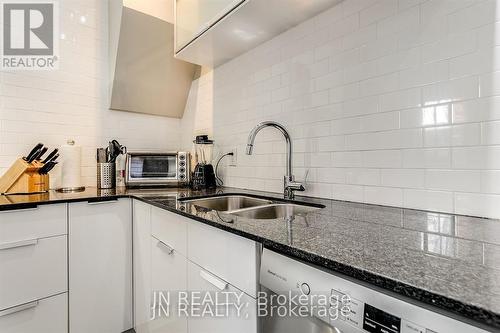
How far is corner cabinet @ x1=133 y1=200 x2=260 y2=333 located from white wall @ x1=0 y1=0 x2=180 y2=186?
872 millimetres

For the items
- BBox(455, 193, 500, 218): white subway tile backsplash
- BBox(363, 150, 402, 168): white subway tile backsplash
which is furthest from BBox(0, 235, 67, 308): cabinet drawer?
BBox(455, 193, 500, 218): white subway tile backsplash

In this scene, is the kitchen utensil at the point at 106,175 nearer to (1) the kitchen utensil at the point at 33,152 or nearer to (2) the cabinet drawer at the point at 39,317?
(1) the kitchen utensil at the point at 33,152

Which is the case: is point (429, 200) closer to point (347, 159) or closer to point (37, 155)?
point (347, 159)

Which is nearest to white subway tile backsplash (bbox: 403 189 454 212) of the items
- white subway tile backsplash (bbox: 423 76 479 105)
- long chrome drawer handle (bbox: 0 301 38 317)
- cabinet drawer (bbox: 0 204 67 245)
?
white subway tile backsplash (bbox: 423 76 479 105)

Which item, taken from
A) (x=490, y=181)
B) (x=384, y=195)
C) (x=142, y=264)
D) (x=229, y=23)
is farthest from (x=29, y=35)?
(x=490, y=181)

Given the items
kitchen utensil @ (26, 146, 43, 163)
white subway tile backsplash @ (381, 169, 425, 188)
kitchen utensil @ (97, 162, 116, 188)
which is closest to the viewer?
white subway tile backsplash @ (381, 169, 425, 188)

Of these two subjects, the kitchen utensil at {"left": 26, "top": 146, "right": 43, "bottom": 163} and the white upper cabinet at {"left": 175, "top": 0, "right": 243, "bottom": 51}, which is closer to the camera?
the white upper cabinet at {"left": 175, "top": 0, "right": 243, "bottom": 51}

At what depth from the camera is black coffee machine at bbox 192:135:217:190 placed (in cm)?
191

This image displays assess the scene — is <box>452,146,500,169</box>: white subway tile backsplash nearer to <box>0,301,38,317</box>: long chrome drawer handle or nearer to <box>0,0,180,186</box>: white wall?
<box>0,301,38,317</box>: long chrome drawer handle

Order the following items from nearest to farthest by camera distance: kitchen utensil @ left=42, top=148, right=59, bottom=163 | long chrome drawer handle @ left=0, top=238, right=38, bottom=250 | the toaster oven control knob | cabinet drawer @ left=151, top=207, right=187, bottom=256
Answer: the toaster oven control knob
cabinet drawer @ left=151, top=207, right=187, bottom=256
long chrome drawer handle @ left=0, top=238, right=38, bottom=250
kitchen utensil @ left=42, top=148, right=59, bottom=163

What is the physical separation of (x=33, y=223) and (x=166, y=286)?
0.75 metres

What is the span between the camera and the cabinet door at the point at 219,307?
2.52ft

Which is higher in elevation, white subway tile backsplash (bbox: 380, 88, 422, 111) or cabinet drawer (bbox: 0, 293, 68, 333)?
white subway tile backsplash (bbox: 380, 88, 422, 111)

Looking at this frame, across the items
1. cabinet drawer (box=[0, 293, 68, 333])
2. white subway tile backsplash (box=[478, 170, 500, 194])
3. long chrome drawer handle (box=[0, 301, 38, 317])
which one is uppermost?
white subway tile backsplash (box=[478, 170, 500, 194])
